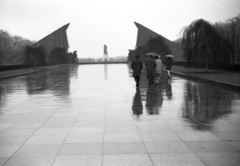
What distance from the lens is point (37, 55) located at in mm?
33844

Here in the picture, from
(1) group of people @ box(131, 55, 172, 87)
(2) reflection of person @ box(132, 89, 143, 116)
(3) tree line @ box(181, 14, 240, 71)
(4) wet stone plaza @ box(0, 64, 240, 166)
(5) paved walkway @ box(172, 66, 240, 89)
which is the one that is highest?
(3) tree line @ box(181, 14, 240, 71)

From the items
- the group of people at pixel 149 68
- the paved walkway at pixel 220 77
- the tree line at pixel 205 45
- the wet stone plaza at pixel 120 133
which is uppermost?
the tree line at pixel 205 45

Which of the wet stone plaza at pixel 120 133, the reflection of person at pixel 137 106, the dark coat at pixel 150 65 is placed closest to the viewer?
the wet stone plaza at pixel 120 133

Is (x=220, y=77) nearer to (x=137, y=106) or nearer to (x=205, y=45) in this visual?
(x=205, y=45)

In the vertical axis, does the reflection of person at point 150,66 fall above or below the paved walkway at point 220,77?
above

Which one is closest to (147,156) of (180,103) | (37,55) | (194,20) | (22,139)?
(22,139)

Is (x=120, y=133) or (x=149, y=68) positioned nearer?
(x=120, y=133)

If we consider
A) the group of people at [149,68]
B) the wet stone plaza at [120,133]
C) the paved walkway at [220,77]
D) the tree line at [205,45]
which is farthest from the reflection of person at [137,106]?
the tree line at [205,45]

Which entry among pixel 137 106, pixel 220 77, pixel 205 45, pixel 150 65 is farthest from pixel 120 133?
pixel 205 45

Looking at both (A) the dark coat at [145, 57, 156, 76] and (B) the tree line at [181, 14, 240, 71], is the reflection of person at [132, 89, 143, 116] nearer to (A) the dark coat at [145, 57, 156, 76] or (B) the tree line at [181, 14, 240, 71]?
(A) the dark coat at [145, 57, 156, 76]

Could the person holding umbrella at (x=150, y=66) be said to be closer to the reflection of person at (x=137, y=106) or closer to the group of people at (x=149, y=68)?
the group of people at (x=149, y=68)

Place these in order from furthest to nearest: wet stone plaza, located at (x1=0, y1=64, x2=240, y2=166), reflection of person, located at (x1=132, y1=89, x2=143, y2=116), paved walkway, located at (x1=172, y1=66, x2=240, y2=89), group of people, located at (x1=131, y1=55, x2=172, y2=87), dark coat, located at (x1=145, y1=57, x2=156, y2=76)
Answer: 1. dark coat, located at (x1=145, y1=57, x2=156, y2=76)
2. paved walkway, located at (x1=172, y1=66, x2=240, y2=89)
3. group of people, located at (x1=131, y1=55, x2=172, y2=87)
4. reflection of person, located at (x1=132, y1=89, x2=143, y2=116)
5. wet stone plaza, located at (x1=0, y1=64, x2=240, y2=166)

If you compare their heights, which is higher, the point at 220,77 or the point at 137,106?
the point at 220,77

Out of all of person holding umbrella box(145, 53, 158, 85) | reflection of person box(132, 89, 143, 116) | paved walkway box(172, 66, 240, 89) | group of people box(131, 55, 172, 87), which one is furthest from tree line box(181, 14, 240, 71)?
reflection of person box(132, 89, 143, 116)
